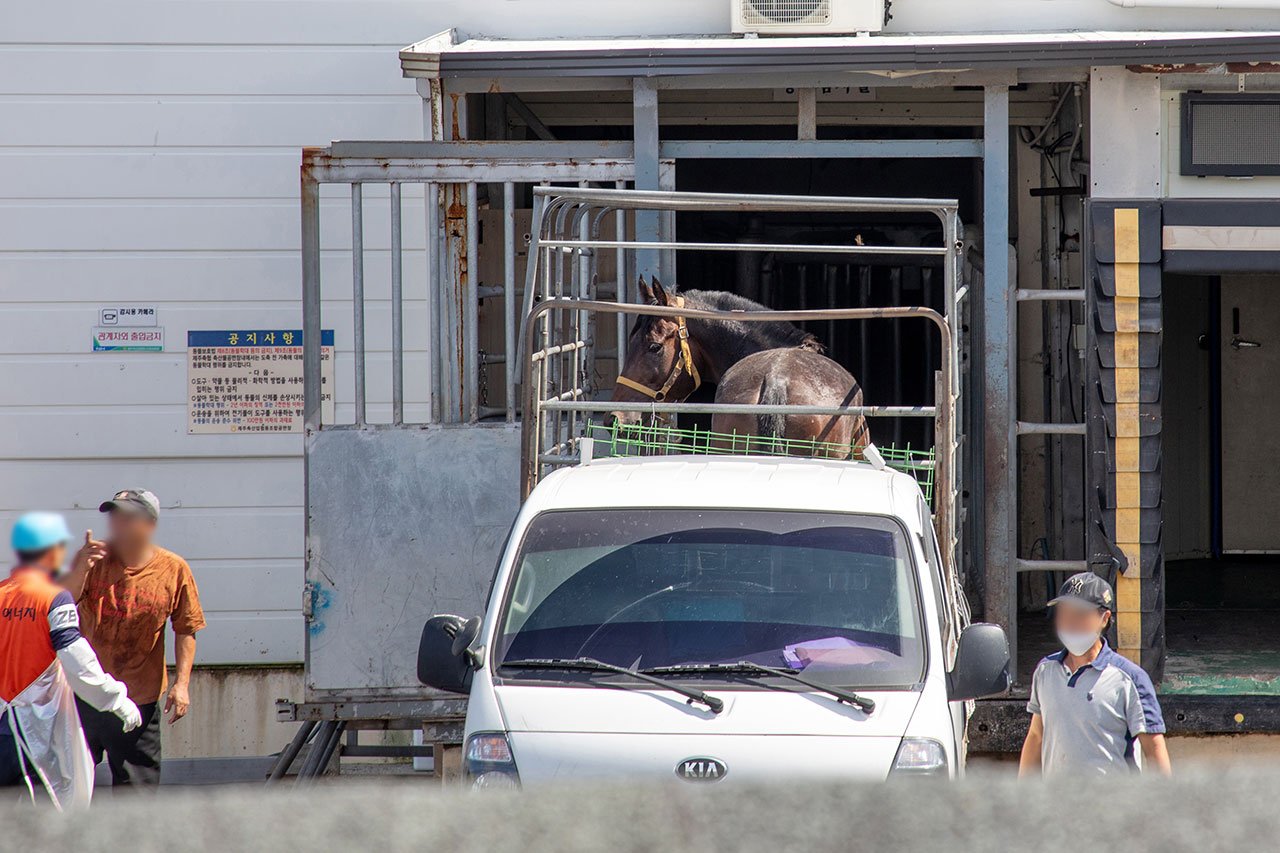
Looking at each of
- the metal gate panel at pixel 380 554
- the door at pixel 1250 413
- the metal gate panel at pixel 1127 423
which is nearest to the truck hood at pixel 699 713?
the metal gate panel at pixel 380 554

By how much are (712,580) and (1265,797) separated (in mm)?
3228

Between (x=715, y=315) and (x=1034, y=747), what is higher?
(x=715, y=315)

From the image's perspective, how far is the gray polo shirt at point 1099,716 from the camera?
4238mm

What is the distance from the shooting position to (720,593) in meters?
4.49

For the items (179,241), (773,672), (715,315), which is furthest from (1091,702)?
(179,241)

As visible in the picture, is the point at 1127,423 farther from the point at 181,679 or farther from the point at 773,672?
the point at 181,679

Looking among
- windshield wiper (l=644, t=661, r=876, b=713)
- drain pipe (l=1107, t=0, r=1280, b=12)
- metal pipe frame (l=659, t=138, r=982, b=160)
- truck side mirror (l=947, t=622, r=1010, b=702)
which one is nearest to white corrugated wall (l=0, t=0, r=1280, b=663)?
metal pipe frame (l=659, t=138, r=982, b=160)

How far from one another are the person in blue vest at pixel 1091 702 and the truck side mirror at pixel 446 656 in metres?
1.88

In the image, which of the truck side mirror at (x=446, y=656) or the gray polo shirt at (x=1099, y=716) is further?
the truck side mirror at (x=446, y=656)

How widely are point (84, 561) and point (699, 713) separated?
3033 millimetres

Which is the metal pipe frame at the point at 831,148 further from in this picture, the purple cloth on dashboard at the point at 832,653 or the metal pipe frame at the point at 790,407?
the purple cloth on dashboard at the point at 832,653

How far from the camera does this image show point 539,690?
4176 mm

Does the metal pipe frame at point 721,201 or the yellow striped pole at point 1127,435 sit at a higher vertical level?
the metal pipe frame at point 721,201

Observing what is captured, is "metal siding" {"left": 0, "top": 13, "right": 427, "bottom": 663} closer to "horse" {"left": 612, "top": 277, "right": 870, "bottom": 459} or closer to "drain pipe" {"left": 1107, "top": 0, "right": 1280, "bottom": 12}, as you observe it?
"horse" {"left": 612, "top": 277, "right": 870, "bottom": 459}
